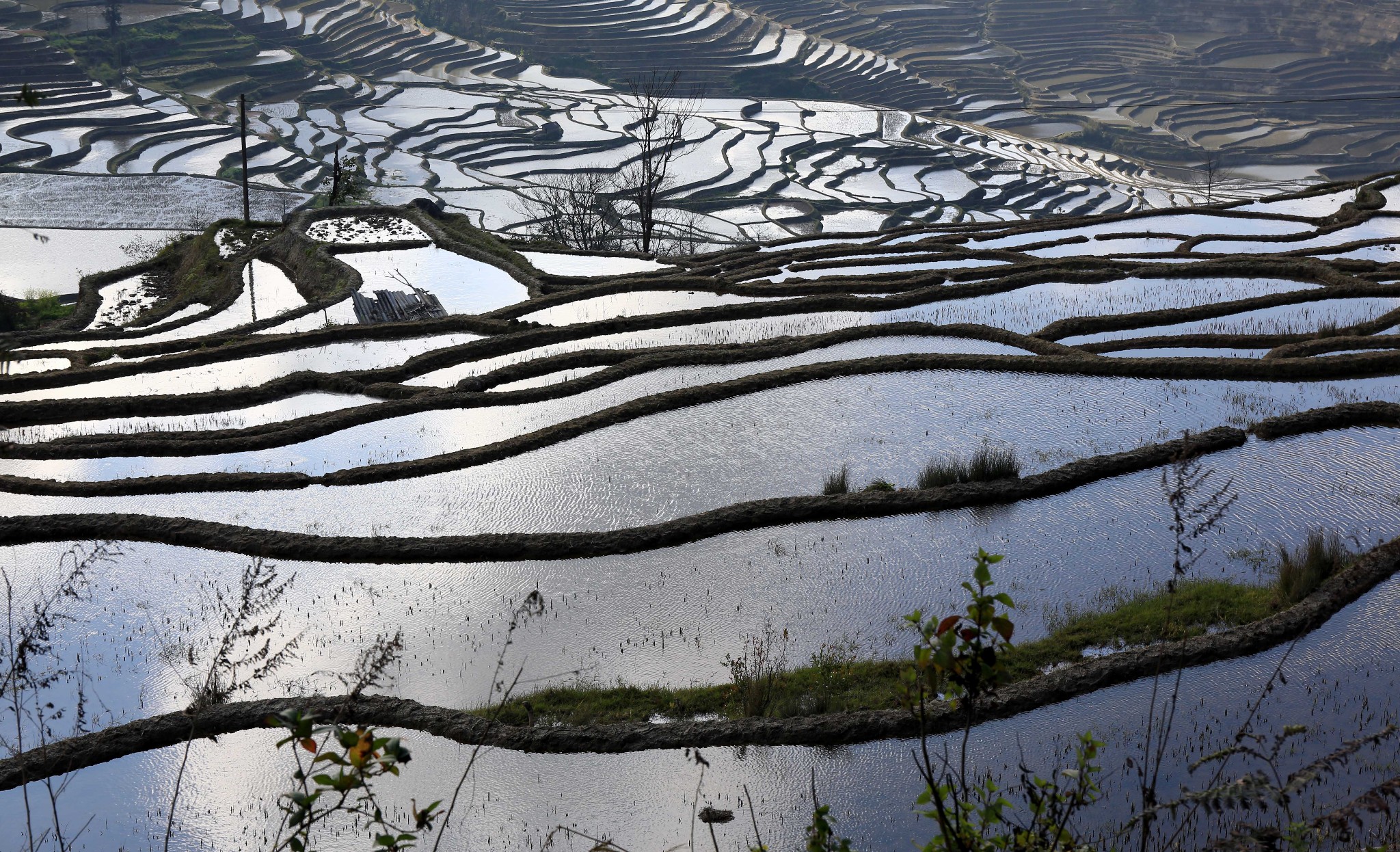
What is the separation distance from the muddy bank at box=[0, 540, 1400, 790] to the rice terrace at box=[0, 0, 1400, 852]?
0.03m

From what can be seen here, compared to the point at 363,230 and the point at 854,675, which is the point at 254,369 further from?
the point at 854,675

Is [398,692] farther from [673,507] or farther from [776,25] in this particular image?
[776,25]

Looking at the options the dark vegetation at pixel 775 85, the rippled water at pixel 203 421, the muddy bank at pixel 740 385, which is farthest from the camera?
the dark vegetation at pixel 775 85

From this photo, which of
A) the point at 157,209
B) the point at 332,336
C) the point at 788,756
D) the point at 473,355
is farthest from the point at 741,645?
the point at 157,209

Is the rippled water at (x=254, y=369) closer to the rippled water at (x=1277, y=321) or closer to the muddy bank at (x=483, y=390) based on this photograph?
the muddy bank at (x=483, y=390)

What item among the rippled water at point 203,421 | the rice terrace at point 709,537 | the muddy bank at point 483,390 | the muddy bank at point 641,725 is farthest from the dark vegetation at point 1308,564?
the rippled water at point 203,421

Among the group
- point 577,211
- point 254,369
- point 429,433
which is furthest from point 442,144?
A: point 429,433

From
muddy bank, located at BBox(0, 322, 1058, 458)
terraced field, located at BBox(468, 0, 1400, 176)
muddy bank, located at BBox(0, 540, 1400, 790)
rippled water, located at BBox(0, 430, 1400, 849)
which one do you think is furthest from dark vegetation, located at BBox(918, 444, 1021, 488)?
terraced field, located at BBox(468, 0, 1400, 176)

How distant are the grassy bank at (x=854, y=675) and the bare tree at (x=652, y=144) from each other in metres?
20.9

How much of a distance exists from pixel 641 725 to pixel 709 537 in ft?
8.69

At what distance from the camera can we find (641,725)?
588cm

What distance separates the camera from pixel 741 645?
6758 millimetres

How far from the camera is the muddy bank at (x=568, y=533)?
27.2 feet

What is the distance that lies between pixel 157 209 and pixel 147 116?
1609cm
